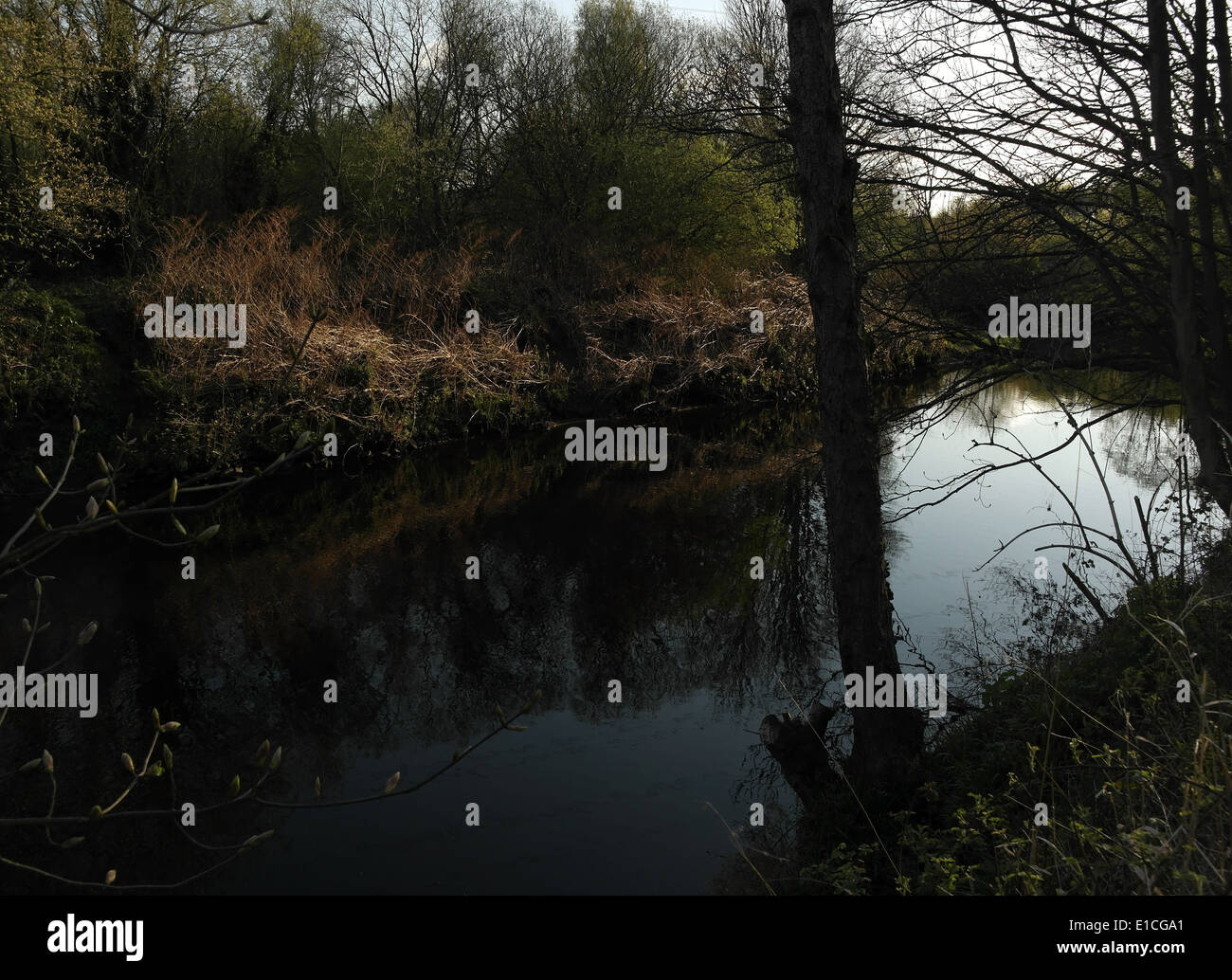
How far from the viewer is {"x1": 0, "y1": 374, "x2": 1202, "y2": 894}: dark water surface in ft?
22.1

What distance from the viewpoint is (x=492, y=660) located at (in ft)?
33.0

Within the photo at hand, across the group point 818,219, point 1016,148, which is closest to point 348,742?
point 818,219

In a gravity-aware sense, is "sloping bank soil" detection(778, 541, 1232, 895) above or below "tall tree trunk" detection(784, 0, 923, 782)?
below

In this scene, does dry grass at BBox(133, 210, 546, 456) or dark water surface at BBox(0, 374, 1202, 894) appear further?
dry grass at BBox(133, 210, 546, 456)

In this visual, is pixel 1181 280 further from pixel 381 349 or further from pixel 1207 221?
pixel 381 349

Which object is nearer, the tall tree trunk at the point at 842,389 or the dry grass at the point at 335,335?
the tall tree trunk at the point at 842,389

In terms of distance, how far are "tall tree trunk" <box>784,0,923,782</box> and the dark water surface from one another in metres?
1.07

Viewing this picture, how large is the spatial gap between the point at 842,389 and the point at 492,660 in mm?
5101

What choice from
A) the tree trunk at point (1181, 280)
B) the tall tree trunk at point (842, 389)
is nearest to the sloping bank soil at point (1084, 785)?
the tall tree trunk at point (842, 389)

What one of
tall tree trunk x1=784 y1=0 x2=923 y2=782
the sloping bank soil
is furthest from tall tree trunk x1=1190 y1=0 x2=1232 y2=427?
tall tree trunk x1=784 y1=0 x2=923 y2=782

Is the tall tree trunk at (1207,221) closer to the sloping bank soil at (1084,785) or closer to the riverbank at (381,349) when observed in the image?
the sloping bank soil at (1084,785)

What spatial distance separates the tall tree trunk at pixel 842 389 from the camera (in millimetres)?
6289

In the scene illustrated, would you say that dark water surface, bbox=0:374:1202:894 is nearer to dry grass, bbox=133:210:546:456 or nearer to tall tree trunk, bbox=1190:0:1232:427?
tall tree trunk, bbox=1190:0:1232:427

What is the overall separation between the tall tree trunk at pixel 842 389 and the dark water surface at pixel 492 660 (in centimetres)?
107
